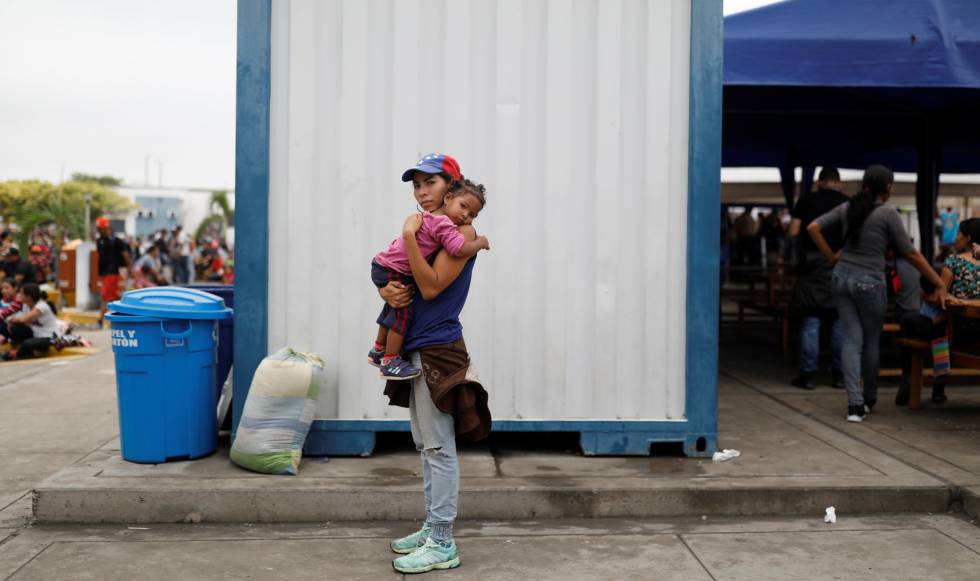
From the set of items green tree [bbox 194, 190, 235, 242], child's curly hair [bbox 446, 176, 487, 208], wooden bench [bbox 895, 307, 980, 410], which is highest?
green tree [bbox 194, 190, 235, 242]

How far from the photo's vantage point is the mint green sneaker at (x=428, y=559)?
4.27 m

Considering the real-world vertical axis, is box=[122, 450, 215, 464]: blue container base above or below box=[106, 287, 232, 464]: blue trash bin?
below

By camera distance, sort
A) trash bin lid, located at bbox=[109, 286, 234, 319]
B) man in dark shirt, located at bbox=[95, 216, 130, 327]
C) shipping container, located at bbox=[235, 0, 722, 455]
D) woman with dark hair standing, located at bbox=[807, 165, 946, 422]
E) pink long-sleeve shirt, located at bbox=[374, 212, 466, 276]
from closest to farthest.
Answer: pink long-sleeve shirt, located at bbox=[374, 212, 466, 276]
trash bin lid, located at bbox=[109, 286, 234, 319]
shipping container, located at bbox=[235, 0, 722, 455]
woman with dark hair standing, located at bbox=[807, 165, 946, 422]
man in dark shirt, located at bbox=[95, 216, 130, 327]

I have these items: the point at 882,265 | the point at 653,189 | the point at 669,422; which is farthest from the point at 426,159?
the point at 882,265

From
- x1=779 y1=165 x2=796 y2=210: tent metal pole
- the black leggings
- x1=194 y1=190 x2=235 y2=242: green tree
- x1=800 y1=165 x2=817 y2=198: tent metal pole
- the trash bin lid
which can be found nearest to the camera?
the trash bin lid

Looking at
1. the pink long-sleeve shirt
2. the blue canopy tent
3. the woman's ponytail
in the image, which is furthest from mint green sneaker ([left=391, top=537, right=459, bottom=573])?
the blue canopy tent

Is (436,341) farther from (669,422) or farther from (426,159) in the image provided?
(669,422)

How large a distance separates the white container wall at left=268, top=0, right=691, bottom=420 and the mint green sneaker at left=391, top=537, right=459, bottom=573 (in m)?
1.69

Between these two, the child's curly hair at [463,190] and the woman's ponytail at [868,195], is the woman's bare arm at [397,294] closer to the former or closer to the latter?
the child's curly hair at [463,190]

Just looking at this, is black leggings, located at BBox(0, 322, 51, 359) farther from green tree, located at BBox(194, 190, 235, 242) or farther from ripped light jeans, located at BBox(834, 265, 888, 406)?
green tree, located at BBox(194, 190, 235, 242)

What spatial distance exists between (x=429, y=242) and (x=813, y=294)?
5.22 meters

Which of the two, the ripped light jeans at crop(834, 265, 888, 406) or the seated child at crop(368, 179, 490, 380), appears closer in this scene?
the seated child at crop(368, 179, 490, 380)

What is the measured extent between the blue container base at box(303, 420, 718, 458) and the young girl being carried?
168cm

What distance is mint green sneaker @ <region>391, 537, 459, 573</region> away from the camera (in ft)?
14.0
